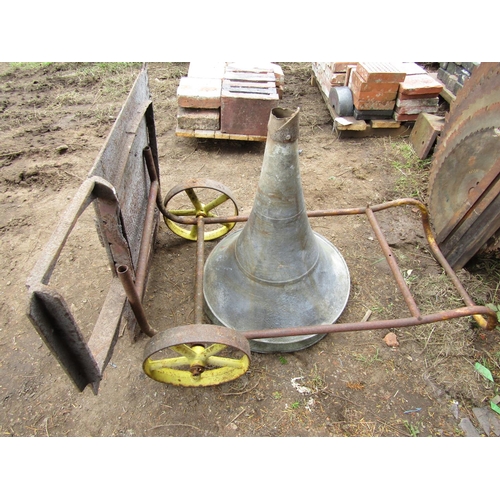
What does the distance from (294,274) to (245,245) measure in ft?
1.25

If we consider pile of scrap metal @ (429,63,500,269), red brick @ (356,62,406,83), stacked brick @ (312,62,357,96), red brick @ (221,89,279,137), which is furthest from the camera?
stacked brick @ (312,62,357,96)

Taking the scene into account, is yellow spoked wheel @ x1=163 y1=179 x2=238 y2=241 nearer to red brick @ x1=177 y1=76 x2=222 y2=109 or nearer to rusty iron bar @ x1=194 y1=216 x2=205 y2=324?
rusty iron bar @ x1=194 y1=216 x2=205 y2=324

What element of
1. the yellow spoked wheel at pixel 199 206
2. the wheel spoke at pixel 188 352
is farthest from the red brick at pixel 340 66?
the wheel spoke at pixel 188 352

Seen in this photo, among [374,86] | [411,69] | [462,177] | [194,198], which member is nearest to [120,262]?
[194,198]

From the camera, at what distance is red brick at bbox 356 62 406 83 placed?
4262 millimetres

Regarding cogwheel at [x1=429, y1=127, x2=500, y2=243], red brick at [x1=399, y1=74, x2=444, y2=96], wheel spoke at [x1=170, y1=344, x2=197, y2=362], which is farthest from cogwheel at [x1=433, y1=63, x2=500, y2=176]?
wheel spoke at [x1=170, y1=344, x2=197, y2=362]

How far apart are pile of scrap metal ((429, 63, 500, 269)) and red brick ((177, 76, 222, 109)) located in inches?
93.7

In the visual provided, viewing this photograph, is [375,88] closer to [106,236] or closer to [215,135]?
[215,135]

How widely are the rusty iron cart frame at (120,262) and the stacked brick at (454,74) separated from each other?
2.72 metres

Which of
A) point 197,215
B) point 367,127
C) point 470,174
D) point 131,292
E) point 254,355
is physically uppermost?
point 131,292

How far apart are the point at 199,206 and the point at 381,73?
273cm

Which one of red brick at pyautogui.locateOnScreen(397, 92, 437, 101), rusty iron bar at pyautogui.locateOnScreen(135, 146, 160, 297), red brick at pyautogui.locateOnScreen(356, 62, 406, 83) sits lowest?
red brick at pyautogui.locateOnScreen(397, 92, 437, 101)

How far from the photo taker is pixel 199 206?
320 centimetres

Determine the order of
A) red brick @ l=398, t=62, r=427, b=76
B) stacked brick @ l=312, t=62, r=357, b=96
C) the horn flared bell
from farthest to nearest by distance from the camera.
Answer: stacked brick @ l=312, t=62, r=357, b=96, red brick @ l=398, t=62, r=427, b=76, the horn flared bell
